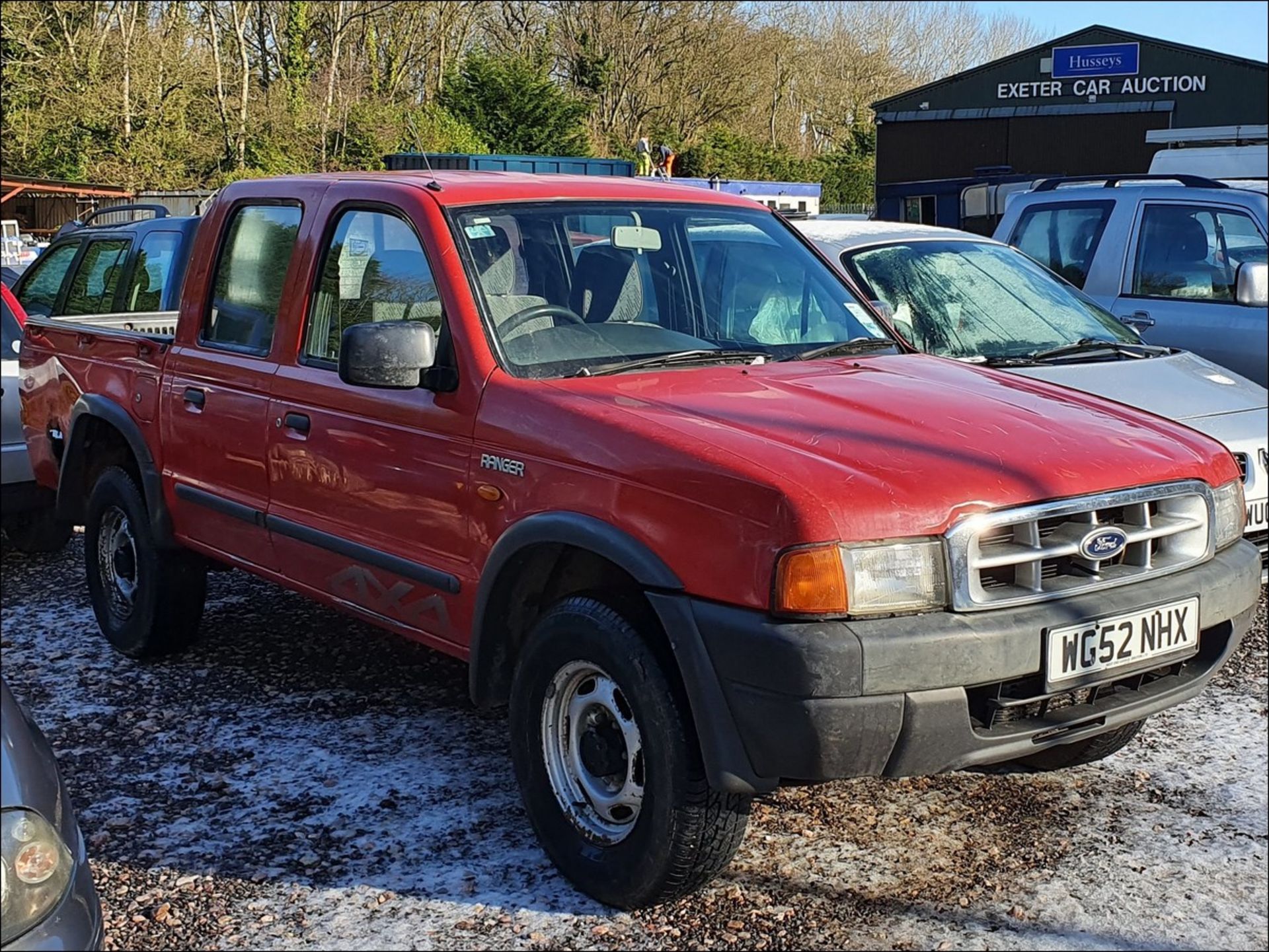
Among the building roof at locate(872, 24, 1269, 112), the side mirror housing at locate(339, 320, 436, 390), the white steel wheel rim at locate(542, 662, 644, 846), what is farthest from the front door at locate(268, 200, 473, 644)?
the building roof at locate(872, 24, 1269, 112)

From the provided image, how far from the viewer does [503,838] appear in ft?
13.1

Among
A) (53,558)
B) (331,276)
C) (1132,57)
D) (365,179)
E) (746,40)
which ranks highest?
(746,40)

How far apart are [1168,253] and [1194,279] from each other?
0.71 feet

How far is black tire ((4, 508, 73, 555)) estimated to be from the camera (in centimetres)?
767

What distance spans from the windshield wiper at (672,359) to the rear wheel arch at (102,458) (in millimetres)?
2317

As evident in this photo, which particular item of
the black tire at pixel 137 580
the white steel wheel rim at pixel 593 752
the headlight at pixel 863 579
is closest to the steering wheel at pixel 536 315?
the white steel wheel rim at pixel 593 752

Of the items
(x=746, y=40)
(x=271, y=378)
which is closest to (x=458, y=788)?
(x=271, y=378)

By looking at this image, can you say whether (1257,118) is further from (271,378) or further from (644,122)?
(271,378)

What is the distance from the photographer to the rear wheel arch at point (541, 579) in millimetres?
3359

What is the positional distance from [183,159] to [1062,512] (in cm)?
3362

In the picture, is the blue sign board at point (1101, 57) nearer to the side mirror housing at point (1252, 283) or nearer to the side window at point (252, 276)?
the side mirror housing at point (1252, 283)

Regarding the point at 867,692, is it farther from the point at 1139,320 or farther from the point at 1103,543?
the point at 1139,320

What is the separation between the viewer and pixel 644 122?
4381 centimetres

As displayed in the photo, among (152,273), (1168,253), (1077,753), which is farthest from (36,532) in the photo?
(1168,253)
